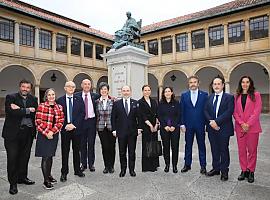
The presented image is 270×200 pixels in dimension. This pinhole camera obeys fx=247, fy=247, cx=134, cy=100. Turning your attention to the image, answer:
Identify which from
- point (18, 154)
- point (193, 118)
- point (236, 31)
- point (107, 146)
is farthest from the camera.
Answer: point (236, 31)

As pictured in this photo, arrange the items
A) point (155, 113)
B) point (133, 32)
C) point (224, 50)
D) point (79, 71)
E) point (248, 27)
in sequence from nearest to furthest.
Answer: point (155, 113)
point (133, 32)
point (248, 27)
point (224, 50)
point (79, 71)

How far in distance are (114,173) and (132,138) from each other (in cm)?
73

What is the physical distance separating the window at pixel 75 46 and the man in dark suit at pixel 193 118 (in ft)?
70.0

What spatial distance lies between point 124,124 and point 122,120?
8 cm

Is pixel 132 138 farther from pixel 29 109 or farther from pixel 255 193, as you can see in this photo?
pixel 255 193

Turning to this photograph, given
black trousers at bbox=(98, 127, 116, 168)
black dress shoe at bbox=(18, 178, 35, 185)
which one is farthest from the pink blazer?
black dress shoe at bbox=(18, 178, 35, 185)

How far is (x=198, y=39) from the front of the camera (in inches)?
916

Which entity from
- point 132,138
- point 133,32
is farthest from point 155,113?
point 133,32

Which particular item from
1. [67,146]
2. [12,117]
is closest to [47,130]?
[12,117]

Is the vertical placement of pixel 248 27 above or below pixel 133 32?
above

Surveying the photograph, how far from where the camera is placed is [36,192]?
11.7ft

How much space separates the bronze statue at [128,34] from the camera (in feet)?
30.0

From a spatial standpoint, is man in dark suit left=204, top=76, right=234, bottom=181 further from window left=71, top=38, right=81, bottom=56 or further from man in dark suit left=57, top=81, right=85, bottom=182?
window left=71, top=38, right=81, bottom=56

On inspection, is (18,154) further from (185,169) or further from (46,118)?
(185,169)
